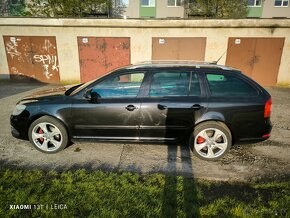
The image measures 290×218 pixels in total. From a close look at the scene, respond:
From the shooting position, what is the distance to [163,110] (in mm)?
3490

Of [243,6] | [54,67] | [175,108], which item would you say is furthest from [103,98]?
[243,6]

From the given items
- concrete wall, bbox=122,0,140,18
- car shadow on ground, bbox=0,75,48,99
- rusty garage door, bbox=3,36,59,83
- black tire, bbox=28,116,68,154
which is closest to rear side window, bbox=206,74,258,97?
black tire, bbox=28,116,68,154

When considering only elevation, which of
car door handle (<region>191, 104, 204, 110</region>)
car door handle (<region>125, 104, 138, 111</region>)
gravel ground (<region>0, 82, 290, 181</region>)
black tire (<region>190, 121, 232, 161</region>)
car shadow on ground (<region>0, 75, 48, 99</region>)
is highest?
car door handle (<region>191, 104, 204, 110</region>)

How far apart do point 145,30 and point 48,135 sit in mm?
7550

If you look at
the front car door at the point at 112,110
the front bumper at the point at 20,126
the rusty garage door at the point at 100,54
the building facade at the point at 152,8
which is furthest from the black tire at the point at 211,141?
the building facade at the point at 152,8

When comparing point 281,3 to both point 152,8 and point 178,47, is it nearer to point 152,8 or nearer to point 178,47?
point 152,8

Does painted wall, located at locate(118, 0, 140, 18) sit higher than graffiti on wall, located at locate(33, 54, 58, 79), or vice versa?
painted wall, located at locate(118, 0, 140, 18)

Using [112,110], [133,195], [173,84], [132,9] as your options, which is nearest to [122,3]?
[132,9]

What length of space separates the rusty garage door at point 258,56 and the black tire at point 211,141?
7595 mm

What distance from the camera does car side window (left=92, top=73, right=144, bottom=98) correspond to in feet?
11.8

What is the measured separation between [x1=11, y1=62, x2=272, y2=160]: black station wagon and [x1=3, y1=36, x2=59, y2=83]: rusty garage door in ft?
24.1

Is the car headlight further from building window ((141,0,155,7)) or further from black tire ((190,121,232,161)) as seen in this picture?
building window ((141,0,155,7))

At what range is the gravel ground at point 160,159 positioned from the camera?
3299 mm

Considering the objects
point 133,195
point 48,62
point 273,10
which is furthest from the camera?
point 273,10
